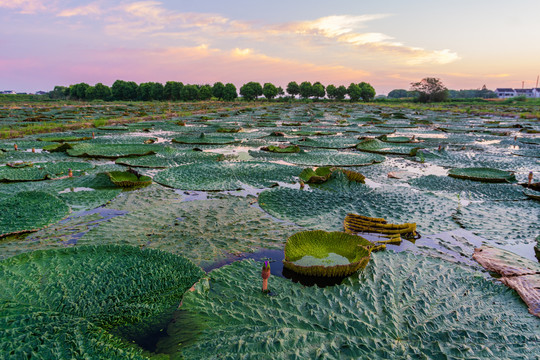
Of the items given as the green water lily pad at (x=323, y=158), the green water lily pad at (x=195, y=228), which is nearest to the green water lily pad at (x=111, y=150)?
the green water lily pad at (x=323, y=158)

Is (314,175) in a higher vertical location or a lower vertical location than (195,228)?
higher

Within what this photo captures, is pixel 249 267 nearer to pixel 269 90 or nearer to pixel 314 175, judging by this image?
pixel 314 175

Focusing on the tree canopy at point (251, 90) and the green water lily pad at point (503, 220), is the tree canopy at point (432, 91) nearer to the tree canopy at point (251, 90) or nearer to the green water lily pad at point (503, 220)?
the tree canopy at point (251, 90)

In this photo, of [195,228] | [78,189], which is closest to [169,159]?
[78,189]

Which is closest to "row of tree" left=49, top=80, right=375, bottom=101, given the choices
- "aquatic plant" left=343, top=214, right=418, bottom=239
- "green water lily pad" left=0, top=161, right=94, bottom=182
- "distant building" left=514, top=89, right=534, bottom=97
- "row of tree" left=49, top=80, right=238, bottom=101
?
"row of tree" left=49, top=80, right=238, bottom=101

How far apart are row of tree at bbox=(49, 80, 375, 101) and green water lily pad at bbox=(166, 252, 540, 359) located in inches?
2783

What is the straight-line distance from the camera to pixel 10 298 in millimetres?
1889

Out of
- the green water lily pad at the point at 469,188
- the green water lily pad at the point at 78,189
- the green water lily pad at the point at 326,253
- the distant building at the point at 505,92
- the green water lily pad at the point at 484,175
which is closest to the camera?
the green water lily pad at the point at 326,253

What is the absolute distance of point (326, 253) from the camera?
8.79 ft

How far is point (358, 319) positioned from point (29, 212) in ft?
11.6

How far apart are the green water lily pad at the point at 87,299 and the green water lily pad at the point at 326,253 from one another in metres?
0.79

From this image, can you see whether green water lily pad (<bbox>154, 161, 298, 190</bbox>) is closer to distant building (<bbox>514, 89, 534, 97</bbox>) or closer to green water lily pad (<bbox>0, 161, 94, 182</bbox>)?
green water lily pad (<bbox>0, 161, 94, 182</bbox>)

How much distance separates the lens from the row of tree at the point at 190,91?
231 ft

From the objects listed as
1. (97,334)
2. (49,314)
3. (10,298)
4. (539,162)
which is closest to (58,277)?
(10,298)
